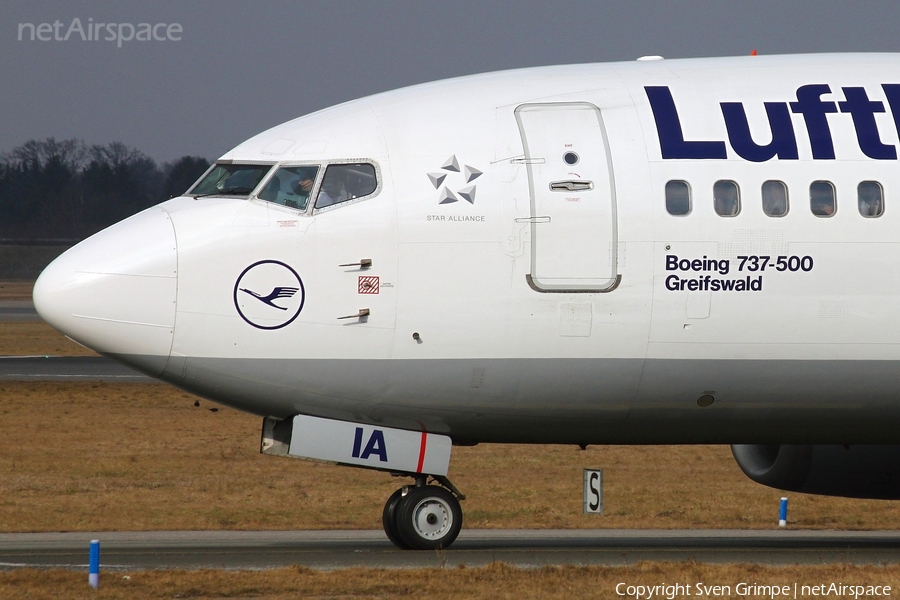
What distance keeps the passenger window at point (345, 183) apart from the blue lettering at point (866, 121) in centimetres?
595

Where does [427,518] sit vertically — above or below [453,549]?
above

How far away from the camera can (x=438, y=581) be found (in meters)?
13.9

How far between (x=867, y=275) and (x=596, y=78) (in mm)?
4135

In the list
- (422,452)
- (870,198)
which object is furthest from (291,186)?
(870,198)

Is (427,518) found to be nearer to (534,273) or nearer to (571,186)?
(534,273)

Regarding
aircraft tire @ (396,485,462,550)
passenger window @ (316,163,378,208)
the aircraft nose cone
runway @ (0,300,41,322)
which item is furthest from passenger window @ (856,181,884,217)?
runway @ (0,300,41,322)

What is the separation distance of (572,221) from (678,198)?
52.7 inches

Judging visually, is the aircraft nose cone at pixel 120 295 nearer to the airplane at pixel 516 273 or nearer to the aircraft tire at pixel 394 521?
the airplane at pixel 516 273

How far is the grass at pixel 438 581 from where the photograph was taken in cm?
1323

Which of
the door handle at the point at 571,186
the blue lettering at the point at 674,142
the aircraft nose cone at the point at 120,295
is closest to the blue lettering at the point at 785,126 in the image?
the blue lettering at the point at 674,142

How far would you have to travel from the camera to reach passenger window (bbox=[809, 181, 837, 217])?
51.5ft

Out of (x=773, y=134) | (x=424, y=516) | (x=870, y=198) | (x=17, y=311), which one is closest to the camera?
(x=870, y=198)

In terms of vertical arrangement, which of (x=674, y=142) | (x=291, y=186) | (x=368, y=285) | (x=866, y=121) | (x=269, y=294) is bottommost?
(x=269, y=294)

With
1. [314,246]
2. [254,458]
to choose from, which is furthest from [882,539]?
[254,458]
